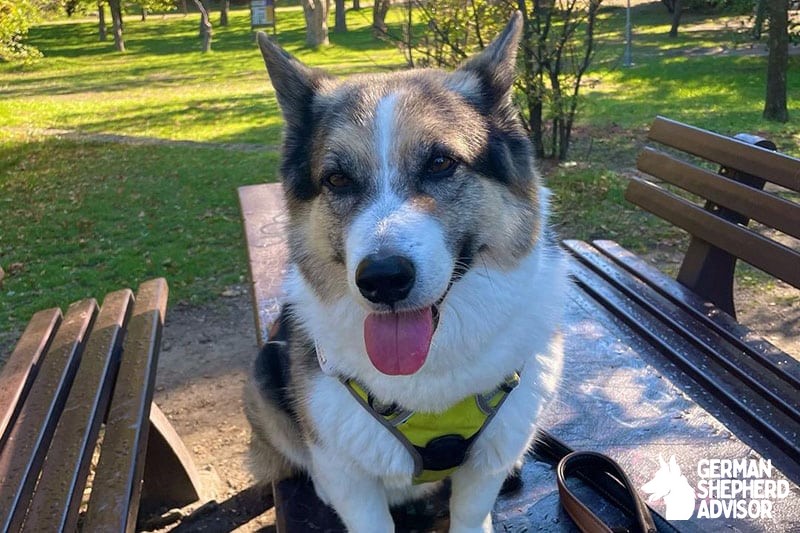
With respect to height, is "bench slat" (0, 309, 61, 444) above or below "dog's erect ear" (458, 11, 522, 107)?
below

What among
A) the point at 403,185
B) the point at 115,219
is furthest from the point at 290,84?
the point at 115,219

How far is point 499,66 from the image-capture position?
8.53ft

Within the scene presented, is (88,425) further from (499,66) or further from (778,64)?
(778,64)

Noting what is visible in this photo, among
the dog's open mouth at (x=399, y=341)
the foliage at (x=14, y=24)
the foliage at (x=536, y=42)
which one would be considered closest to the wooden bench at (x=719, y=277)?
the dog's open mouth at (x=399, y=341)

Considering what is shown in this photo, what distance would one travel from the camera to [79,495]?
95.0 inches

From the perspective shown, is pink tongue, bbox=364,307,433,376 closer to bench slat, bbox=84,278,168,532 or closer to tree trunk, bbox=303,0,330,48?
bench slat, bbox=84,278,168,532

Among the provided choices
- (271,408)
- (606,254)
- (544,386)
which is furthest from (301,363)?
(606,254)

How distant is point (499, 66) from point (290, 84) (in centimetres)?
80

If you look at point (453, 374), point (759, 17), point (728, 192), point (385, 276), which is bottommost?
point (453, 374)

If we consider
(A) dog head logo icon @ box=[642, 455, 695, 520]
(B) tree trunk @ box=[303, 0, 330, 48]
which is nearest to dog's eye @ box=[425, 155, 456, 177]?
(A) dog head logo icon @ box=[642, 455, 695, 520]

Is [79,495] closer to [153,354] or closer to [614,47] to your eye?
[153,354]

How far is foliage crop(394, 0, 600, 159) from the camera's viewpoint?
8.52m

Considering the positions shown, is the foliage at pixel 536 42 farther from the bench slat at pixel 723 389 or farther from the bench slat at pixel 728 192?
the bench slat at pixel 723 389

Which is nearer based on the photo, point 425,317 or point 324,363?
point 425,317
